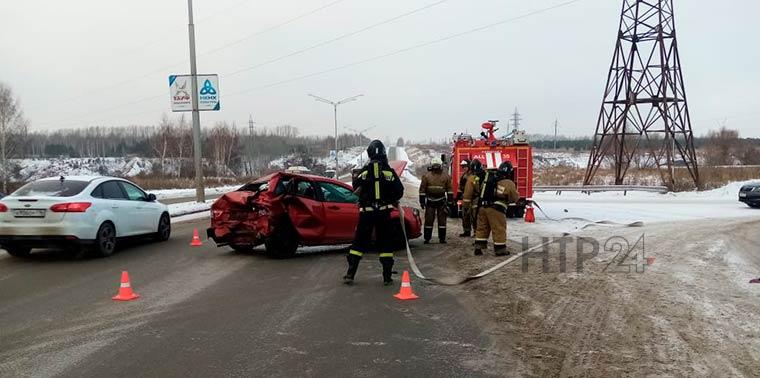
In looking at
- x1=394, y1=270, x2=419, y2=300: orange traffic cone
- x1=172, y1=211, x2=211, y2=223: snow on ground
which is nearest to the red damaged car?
x1=394, y1=270, x2=419, y2=300: orange traffic cone

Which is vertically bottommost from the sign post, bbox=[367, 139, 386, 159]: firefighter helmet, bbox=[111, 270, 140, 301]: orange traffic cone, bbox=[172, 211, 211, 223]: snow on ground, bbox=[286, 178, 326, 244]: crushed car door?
bbox=[172, 211, 211, 223]: snow on ground

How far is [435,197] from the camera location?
1164cm

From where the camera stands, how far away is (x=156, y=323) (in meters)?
5.78

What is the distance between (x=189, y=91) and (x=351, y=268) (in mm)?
18297

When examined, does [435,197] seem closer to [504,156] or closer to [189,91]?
[504,156]

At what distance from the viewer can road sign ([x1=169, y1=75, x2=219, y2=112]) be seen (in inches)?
917

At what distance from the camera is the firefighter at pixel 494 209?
976 centimetres

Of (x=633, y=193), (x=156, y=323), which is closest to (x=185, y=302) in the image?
(x=156, y=323)

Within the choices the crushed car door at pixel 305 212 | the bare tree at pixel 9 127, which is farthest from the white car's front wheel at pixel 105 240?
the bare tree at pixel 9 127

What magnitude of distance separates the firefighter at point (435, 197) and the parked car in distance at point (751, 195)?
47.4 feet

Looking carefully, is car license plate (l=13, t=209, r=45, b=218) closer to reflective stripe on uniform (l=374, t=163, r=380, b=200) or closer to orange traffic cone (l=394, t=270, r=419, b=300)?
reflective stripe on uniform (l=374, t=163, r=380, b=200)

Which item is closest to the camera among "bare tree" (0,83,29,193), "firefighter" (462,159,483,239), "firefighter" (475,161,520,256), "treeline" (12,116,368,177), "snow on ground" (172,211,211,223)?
"firefighter" (475,161,520,256)

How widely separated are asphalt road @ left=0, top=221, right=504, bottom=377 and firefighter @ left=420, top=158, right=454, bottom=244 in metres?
3.07

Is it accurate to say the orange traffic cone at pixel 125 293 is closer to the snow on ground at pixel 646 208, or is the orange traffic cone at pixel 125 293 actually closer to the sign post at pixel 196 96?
the snow on ground at pixel 646 208
